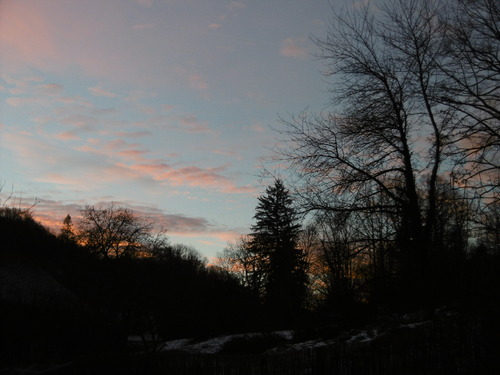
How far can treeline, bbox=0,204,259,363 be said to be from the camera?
2344 centimetres

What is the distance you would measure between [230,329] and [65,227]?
61.7 m

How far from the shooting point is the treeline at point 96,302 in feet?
76.9

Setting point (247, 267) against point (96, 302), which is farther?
point (247, 267)

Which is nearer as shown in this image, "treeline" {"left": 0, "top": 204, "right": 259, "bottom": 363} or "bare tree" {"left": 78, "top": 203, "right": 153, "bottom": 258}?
"treeline" {"left": 0, "top": 204, "right": 259, "bottom": 363}

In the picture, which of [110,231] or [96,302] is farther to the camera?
[110,231]

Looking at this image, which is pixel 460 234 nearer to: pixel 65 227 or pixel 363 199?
pixel 363 199

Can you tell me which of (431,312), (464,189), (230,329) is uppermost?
(464,189)

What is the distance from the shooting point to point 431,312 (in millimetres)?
10719

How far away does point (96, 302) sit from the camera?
26656 mm

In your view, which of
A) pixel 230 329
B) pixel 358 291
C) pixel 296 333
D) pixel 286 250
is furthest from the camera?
pixel 230 329

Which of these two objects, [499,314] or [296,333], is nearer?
[499,314]

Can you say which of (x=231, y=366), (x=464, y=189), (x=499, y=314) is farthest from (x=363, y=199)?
(x=231, y=366)

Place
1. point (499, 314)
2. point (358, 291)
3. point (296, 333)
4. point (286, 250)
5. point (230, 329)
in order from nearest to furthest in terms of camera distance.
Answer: point (499, 314)
point (358, 291)
point (286, 250)
point (296, 333)
point (230, 329)

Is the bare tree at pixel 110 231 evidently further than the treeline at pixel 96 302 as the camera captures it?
Yes
